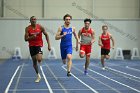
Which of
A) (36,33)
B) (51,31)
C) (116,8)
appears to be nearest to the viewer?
(36,33)

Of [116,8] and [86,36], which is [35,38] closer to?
[86,36]

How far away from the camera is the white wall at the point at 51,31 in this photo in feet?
88.6

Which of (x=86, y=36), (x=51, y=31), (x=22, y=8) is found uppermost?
(x=22, y=8)

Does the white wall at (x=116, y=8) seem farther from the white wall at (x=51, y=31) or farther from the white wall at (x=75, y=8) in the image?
the white wall at (x=51, y=31)

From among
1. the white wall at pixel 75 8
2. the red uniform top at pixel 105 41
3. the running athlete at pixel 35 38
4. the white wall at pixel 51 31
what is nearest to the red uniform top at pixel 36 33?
the running athlete at pixel 35 38

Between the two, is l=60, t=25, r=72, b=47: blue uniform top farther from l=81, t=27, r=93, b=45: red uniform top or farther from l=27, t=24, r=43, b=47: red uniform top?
l=81, t=27, r=93, b=45: red uniform top

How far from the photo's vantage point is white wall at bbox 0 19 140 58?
27000 mm

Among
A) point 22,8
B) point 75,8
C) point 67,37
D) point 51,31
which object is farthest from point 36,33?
point 75,8

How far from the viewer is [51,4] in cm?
2773

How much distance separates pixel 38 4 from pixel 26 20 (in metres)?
1.50

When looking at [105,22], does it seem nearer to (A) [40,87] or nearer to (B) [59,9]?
(B) [59,9]

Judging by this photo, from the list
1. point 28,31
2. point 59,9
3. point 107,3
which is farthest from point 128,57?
point 28,31

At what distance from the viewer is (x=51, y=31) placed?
27.2 metres

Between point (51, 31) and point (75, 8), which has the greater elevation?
point (75, 8)
